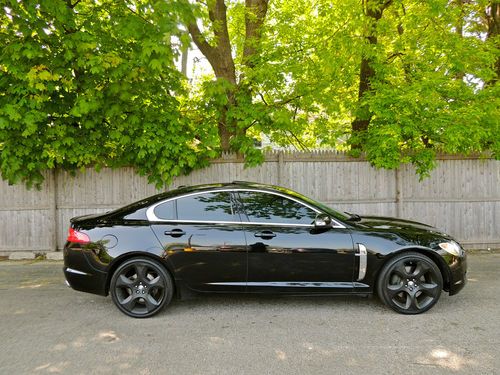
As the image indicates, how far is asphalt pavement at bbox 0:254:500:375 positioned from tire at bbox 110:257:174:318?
142mm

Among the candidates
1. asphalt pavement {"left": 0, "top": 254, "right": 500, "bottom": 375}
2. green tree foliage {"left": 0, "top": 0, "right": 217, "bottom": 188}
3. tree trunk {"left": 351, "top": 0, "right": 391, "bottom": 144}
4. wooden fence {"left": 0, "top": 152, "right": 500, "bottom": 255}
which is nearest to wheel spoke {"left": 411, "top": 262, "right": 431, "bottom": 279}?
asphalt pavement {"left": 0, "top": 254, "right": 500, "bottom": 375}

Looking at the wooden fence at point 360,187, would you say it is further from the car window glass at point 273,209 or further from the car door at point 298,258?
the car door at point 298,258

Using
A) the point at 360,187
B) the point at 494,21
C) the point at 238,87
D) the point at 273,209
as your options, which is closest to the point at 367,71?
the point at 360,187

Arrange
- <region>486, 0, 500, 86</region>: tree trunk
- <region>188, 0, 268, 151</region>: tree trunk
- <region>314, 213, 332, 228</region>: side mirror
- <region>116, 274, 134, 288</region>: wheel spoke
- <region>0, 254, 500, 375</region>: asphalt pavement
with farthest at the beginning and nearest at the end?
<region>486, 0, 500, 86</region>: tree trunk → <region>188, 0, 268, 151</region>: tree trunk → <region>116, 274, 134, 288</region>: wheel spoke → <region>314, 213, 332, 228</region>: side mirror → <region>0, 254, 500, 375</region>: asphalt pavement

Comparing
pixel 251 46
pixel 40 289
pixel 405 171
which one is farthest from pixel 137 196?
pixel 405 171

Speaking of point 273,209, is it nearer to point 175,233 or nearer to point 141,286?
point 175,233

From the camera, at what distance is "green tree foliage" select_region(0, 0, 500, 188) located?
7.21 meters

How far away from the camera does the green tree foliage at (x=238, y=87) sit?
721cm

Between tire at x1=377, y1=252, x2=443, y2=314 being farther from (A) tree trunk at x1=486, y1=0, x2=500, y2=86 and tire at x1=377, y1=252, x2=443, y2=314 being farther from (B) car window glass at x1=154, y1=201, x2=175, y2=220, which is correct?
(A) tree trunk at x1=486, y1=0, x2=500, y2=86

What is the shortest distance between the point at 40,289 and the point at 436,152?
7.85 meters

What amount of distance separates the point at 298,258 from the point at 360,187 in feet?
14.9

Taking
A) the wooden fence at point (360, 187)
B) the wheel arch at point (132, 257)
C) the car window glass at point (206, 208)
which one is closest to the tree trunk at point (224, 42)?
the wooden fence at point (360, 187)

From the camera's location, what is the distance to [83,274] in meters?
4.96

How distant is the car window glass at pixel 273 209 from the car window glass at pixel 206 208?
20cm
